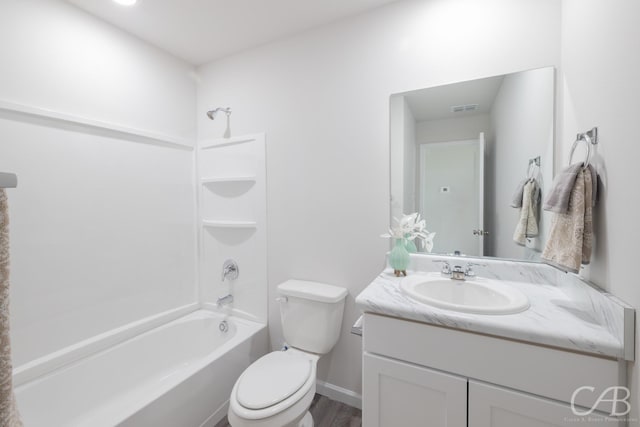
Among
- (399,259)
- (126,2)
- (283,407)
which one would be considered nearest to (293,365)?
(283,407)

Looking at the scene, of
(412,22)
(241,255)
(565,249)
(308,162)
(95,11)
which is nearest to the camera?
(565,249)

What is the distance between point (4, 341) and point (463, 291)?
156 centimetres

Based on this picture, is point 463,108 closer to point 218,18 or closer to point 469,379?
point 469,379

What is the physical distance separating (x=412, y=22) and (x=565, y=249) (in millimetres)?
1386

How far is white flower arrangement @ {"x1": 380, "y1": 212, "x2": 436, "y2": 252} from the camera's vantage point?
1537 mm

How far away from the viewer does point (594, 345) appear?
82cm

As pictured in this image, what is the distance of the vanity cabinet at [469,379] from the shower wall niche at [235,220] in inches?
46.1

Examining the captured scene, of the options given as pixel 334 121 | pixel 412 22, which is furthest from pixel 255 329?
pixel 412 22

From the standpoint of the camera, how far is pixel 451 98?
1500mm

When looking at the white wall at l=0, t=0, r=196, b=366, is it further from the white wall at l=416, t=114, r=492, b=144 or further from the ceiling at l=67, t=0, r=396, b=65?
the white wall at l=416, t=114, r=492, b=144

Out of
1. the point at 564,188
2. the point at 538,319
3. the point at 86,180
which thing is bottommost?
the point at 538,319

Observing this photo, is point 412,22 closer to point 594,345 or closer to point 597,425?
point 594,345

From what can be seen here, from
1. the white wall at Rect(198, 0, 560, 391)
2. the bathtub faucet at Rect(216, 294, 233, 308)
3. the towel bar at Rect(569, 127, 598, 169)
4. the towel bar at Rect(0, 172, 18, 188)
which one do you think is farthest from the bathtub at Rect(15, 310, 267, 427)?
the towel bar at Rect(569, 127, 598, 169)

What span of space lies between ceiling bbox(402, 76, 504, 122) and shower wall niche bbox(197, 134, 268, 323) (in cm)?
109
